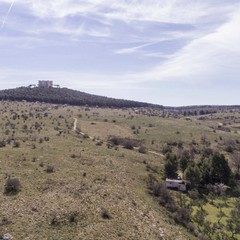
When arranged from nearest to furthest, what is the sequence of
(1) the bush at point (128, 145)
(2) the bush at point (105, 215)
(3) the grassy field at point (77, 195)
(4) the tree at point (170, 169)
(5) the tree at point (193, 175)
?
(3) the grassy field at point (77, 195) → (2) the bush at point (105, 215) → (5) the tree at point (193, 175) → (4) the tree at point (170, 169) → (1) the bush at point (128, 145)

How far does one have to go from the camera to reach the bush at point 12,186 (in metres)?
49.0

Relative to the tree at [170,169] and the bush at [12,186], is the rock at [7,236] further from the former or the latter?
the tree at [170,169]

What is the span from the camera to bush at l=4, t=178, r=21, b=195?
4904cm

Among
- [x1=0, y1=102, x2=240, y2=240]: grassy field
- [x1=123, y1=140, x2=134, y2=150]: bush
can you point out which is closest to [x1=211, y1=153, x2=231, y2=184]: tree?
[x1=0, y1=102, x2=240, y2=240]: grassy field

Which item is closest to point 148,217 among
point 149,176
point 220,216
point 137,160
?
point 220,216

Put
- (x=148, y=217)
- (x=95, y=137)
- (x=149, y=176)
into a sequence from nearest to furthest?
(x=148, y=217), (x=149, y=176), (x=95, y=137)

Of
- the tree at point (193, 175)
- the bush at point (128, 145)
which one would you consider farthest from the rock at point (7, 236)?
the bush at point (128, 145)

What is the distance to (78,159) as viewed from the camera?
72.8m

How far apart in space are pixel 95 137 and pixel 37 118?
33.6 metres

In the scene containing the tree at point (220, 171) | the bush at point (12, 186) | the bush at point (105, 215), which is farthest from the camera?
the tree at point (220, 171)

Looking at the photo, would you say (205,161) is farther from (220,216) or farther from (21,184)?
(21,184)

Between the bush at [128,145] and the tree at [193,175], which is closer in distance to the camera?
the tree at [193,175]

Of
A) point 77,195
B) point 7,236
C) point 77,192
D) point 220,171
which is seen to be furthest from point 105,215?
point 220,171

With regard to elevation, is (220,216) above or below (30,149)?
below
